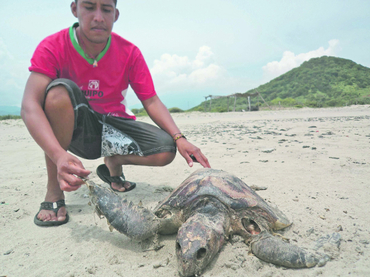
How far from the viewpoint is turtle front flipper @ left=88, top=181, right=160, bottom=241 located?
1628mm

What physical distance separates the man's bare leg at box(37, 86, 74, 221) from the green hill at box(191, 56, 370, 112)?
41.7 metres

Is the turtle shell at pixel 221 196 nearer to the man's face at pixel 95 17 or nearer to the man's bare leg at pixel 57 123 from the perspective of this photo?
the man's bare leg at pixel 57 123

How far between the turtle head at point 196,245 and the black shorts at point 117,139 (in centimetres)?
127

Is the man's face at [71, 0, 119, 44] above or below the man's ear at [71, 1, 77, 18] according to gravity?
below

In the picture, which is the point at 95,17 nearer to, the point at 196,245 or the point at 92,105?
the point at 92,105

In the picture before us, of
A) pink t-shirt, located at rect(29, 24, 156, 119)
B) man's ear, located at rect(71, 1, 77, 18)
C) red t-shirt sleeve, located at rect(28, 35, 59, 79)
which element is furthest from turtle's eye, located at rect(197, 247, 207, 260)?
man's ear, located at rect(71, 1, 77, 18)

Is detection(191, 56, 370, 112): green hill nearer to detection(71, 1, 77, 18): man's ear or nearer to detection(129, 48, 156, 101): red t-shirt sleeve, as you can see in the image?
detection(129, 48, 156, 101): red t-shirt sleeve

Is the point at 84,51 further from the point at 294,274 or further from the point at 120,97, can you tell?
the point at 294,274

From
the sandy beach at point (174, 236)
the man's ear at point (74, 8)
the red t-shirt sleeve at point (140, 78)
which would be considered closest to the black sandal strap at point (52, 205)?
the sandy beach at point (174, 236)

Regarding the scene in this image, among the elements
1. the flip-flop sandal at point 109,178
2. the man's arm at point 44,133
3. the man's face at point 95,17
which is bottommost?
the flip-flop sandal at point 109,178

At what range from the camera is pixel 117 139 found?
8.84 ft

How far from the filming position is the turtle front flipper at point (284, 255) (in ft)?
4.70

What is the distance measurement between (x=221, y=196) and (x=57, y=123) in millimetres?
1555

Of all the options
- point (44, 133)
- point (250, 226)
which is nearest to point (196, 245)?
point (250, 226)
